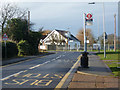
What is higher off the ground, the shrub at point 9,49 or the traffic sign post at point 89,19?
the traffic sign post at point 89,19

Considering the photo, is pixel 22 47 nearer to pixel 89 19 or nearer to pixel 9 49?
pixel 9 49

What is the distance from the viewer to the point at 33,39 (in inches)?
1238

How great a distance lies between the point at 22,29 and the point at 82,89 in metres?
25.0

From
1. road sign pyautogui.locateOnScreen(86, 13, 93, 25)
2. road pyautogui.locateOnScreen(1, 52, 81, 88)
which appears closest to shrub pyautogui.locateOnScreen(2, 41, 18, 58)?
road pyautogui.locateOnScreen(1, 52, 81, 88)

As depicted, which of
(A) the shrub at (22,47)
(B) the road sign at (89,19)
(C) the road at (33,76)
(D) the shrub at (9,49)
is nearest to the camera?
(C) the road at (33,76)

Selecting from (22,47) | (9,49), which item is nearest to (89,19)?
(9,49)

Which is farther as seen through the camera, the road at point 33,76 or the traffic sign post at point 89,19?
the traffic sign post at point 89,19

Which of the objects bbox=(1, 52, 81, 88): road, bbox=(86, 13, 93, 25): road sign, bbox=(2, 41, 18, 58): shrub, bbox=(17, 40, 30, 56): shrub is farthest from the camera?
bbox=(17, 40, 30, 56): shrub

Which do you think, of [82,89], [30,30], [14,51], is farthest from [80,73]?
[30,30]

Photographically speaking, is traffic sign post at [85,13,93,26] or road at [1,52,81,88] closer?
road at [1,52,81,88]

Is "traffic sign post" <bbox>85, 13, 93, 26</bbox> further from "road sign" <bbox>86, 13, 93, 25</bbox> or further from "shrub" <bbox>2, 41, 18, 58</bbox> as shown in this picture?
"shrub" <bbox>2, 41, 18, 58</bbox>

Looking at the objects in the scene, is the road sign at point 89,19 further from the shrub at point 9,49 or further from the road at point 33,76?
the shrub at point 9,49

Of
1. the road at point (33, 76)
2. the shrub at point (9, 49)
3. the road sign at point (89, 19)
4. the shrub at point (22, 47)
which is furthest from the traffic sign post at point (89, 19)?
the shrub at point (22, 47)

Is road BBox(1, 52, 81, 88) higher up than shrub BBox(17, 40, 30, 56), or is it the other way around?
shrub BBox(17, 40, 30, 56)
